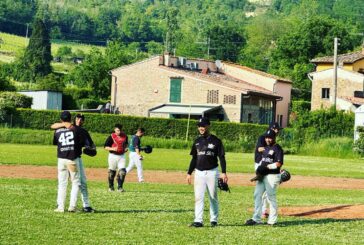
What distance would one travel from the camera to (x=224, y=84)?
3027 inches

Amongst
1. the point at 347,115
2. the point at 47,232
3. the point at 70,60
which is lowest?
the point at 47,232

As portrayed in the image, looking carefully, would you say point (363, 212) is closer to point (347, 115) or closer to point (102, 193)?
point (102, 193)

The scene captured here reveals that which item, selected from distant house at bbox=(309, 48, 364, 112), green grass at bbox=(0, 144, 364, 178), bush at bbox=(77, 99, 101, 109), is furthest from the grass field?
bush at bbox=(77, 99, 101, 109)

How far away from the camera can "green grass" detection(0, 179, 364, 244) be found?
13656 mm

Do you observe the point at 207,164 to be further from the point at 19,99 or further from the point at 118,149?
the point at 19,99

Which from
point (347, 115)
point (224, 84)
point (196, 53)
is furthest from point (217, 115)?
point (196, 53)

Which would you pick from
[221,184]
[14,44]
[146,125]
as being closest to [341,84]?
[146,125]

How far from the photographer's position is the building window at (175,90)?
7825 centimetres

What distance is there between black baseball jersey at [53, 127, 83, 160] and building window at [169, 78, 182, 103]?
6110 centimetres

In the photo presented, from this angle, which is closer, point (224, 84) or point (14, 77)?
point (224, 84)

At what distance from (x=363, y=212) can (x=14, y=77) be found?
4706 inches

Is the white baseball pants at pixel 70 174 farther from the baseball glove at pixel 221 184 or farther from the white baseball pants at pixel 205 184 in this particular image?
the baseball glove at pixel 221 184

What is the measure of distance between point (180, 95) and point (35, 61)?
203ft

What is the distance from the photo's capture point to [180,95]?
78062 millimetres
